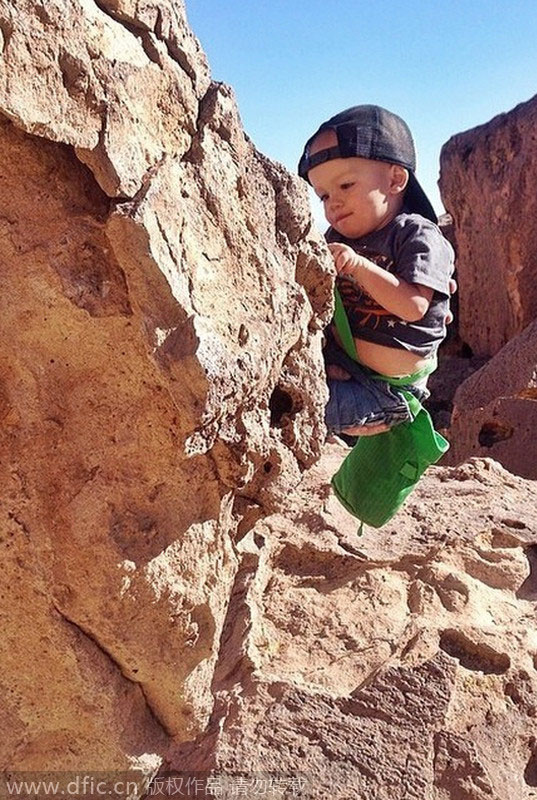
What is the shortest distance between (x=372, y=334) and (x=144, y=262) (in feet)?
2.45

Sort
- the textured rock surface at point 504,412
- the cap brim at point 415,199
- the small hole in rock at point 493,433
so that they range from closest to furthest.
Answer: the cap brim at point 415,199 → the textured rock surface at point 504,412 → the small hole in rock at point 493,433

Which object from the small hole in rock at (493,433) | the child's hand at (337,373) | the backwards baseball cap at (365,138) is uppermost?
the backwards baseball cap at (365,138)

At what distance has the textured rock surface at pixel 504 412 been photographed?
205 inches

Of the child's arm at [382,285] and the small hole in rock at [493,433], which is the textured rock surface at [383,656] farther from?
the small hole in rock at [493,433]

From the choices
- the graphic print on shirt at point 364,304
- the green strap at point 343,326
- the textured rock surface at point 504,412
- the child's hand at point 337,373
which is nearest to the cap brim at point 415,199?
the graphic print on shirt at point 364,304

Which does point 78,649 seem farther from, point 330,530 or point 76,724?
point 330,530

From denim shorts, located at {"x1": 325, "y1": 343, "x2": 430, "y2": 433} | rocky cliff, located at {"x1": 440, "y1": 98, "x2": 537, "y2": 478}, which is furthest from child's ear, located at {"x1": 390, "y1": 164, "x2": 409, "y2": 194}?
rocky cliff, located at {"x1": 440, "y1": 98, "x2": 537, "y2": 478}

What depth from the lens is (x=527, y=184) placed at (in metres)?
7.14

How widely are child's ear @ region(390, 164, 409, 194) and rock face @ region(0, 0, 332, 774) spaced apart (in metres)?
0.40

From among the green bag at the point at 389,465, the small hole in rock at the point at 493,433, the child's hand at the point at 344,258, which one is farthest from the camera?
the small hole in rock at the point at 493,433

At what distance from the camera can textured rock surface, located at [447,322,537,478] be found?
5207mm

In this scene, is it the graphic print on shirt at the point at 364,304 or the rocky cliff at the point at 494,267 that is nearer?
the graphic print on shirt at the point at 364,304

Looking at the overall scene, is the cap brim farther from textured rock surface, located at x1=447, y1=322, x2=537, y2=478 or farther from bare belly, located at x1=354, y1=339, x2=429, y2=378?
textured rock surface, located at x1=447, y1=322, x2=537, y2=478

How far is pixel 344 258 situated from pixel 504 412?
12.7 ft
